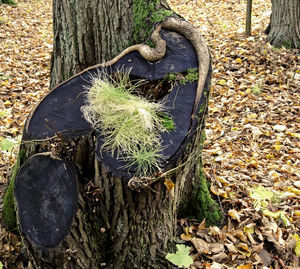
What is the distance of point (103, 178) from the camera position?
6.15ft

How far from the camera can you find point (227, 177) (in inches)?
125

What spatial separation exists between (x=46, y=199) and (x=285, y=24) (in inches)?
231

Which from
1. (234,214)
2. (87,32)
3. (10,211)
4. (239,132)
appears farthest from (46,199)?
(239,132)

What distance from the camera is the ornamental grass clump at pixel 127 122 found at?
1771 mm

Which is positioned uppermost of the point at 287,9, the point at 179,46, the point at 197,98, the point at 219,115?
the point at 287,9

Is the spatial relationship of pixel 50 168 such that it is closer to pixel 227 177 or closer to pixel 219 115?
pixel 227 177

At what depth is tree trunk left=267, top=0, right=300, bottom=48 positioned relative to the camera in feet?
19.1

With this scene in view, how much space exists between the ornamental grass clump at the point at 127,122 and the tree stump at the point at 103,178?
0.05m

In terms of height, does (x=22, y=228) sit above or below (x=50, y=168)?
below

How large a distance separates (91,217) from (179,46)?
4.56 feet

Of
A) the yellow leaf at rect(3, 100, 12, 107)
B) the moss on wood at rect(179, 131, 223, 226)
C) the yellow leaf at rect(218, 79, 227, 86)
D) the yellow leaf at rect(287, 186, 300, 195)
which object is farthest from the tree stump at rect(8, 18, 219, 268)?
the yellow leaf at rect(218, 79, 227, 86)

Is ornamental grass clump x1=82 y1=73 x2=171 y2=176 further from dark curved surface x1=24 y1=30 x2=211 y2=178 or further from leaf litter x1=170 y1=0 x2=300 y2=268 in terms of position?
leaf litter x1=170 y1=0 x2=300 y2=268

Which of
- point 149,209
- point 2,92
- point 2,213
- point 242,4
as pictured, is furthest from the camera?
point 242,4

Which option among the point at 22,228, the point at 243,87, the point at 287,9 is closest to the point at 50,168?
the point at 22,228
